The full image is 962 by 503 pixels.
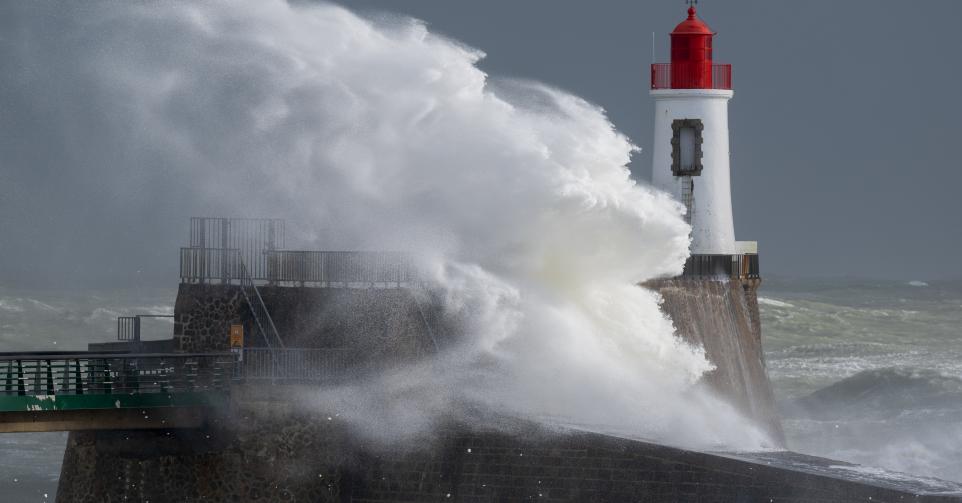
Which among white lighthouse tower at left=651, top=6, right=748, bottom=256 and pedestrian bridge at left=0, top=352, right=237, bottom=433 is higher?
white lighthouse tower at left=651, top=6, right=748, bottom=256

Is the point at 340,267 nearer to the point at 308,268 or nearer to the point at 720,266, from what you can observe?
the point at 308,268

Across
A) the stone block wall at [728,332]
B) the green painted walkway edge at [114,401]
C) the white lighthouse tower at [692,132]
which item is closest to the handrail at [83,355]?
the green painted walkway edge at [114,401]

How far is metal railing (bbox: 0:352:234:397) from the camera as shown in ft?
80.5

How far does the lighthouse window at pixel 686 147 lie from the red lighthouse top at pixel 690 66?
2.07ft

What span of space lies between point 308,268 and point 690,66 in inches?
371

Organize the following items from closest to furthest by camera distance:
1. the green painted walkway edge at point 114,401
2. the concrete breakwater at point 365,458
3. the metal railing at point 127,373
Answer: the concrete breakwater at point 365,458, the green painted walkway edge at point 114,401, the metal railing at point 127,373

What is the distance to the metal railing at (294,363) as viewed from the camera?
84.3 feet

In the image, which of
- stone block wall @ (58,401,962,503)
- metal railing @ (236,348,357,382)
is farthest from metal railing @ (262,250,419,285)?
stone block wall @ (58,401,962,503)

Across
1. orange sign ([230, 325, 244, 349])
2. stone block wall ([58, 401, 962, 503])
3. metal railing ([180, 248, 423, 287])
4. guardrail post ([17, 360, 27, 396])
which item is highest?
metal railing ([180, 248, 423, 287])

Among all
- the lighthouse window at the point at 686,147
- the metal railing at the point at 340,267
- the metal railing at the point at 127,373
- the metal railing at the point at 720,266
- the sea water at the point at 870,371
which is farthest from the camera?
the sea water at the point at 870,371

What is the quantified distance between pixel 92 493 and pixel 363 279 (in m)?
4.38

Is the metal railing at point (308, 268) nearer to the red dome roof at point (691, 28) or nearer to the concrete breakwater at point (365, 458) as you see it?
the concrete breakwater at point (365, 458)

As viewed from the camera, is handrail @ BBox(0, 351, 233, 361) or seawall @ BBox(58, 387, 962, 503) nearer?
seawall @ BBox(58, 387, 962, 503)

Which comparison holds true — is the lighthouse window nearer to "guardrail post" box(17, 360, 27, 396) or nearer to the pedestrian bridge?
the pedestrian bridge
